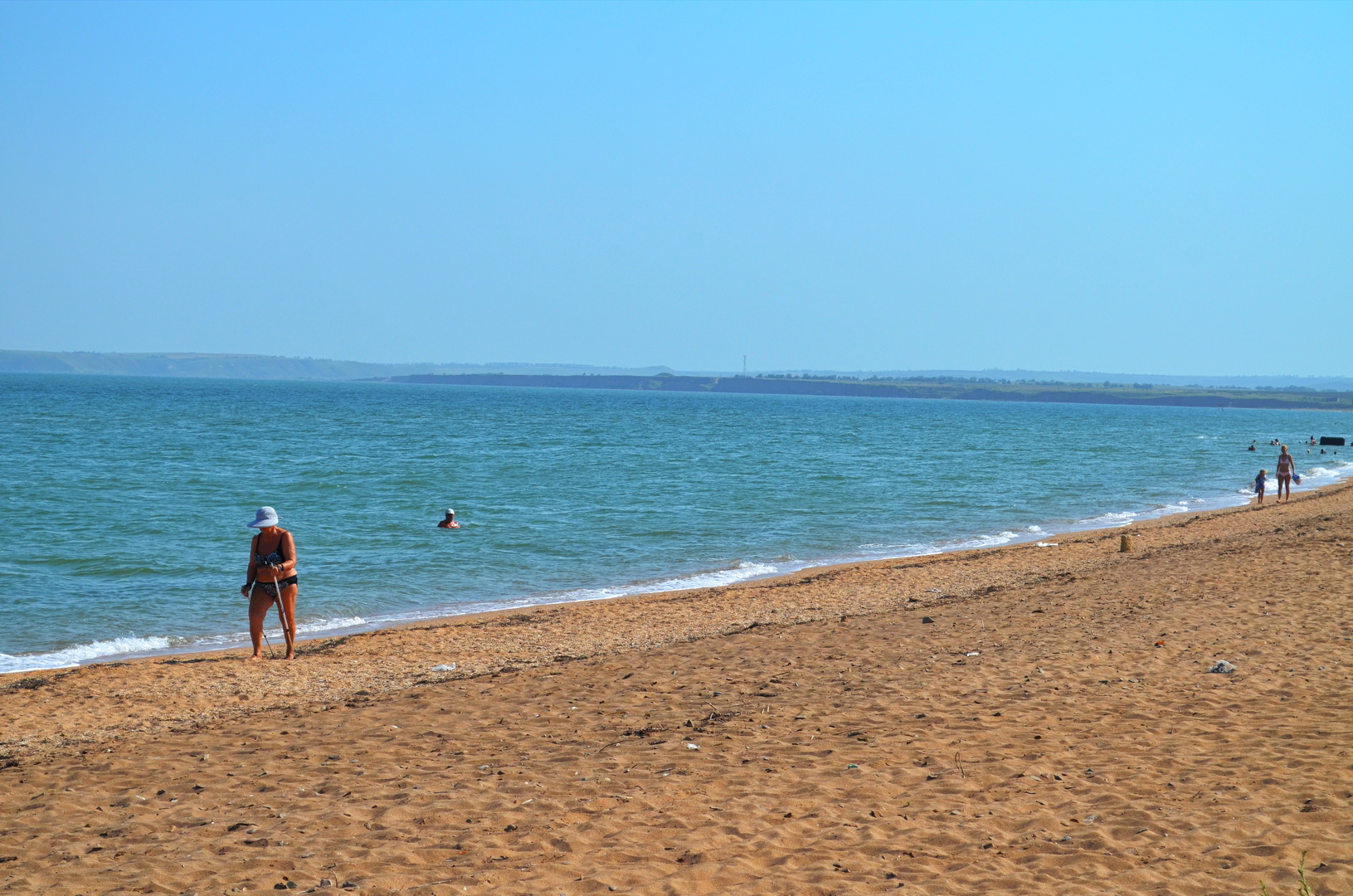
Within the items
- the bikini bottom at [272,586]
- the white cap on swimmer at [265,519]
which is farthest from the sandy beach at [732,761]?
the white cap on swimmer at [265,519]

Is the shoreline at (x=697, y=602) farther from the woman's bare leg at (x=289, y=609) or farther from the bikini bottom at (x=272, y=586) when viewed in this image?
the bikini bottom at (x=272, y=586)

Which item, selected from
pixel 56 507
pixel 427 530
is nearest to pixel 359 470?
pixel 56 507

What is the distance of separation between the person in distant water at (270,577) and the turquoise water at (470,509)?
8.82ft

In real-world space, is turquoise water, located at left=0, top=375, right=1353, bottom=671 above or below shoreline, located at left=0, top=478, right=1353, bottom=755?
below

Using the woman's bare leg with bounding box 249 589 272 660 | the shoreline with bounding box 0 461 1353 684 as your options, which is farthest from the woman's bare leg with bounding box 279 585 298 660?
the shoreline with bounding box 0 461 1353 684

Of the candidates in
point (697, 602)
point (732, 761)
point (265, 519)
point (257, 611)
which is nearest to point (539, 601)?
point (697, 602)

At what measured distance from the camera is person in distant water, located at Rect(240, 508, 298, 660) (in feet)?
37.4

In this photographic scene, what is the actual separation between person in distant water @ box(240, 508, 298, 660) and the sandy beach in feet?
1.92

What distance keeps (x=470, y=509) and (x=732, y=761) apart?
22599mm

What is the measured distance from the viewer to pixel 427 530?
2480 centimetres

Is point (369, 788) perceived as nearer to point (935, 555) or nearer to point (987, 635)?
point (987, 635)

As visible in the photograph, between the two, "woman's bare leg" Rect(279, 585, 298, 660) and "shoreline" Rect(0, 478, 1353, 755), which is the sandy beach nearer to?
"shoreline" Rect(0, 478, 1353, 755)

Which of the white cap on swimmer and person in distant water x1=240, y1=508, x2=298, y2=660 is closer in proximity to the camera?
the white cap on swimmer

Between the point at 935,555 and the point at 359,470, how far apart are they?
83.9ft
